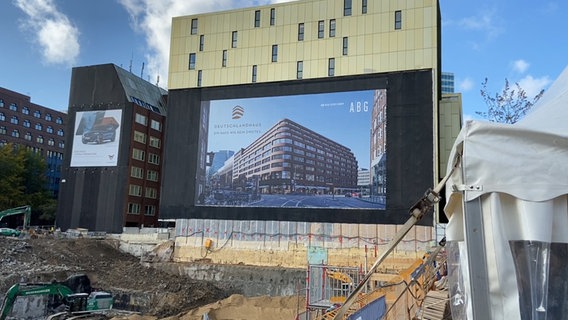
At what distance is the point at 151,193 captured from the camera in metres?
56.5

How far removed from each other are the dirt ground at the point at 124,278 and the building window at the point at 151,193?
1328 cm

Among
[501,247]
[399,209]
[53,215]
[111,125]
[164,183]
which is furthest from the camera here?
[53,215]

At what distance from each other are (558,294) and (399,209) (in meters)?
31.3

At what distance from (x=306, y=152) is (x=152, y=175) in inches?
1094

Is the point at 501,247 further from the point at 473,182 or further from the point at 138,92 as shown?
the point at 138,92

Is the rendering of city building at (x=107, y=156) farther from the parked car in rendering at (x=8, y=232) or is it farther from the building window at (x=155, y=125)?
the parked car in rendering at (x=8, y=232)

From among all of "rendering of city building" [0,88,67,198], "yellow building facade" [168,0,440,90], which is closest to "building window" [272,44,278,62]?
"yellow building facade" [168,0,440,90]

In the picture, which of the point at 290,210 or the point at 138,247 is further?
the point at 138,247

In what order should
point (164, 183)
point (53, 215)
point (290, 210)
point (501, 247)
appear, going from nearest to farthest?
1. point (501, 247)
2. point (290, 210)
3. point (164, 183)
4. point (53, 215)

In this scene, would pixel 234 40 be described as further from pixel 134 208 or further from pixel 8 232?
pixel 8 232

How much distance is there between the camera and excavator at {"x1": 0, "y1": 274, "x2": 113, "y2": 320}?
1852cm

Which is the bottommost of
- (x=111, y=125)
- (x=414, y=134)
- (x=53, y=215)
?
(x=53, y=215)

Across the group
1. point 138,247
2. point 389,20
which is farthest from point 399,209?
point 138,247

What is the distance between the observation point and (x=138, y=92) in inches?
2270
